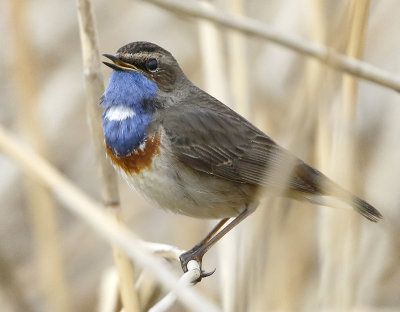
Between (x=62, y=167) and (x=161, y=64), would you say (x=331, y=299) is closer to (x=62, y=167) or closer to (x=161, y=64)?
(x=161, y=64)

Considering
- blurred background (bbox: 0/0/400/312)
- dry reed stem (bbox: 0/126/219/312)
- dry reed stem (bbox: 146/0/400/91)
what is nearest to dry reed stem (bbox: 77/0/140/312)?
dry reed stem (bbox: 0/126/219/312)

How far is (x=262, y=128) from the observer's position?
4.20 m

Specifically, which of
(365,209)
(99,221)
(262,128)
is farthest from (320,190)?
A: (99,221)

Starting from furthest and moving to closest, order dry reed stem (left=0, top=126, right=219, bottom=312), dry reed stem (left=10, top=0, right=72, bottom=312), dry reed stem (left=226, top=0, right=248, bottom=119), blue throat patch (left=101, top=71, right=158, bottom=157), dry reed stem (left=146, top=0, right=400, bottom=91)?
dry reed stem (left=10, top=0, right=72, bottom=312)
dry reed stem (left=226, top=0, right=248, bottom=119)
blue throat patch (left=101, top=71, right=158, bottom=157)
dry reed stem (left=146, top=0, right=400, bottom=91)
dry reed stem (left=0, top=126, right=219, bottom=312)

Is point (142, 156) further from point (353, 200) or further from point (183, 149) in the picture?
point (353, 200)

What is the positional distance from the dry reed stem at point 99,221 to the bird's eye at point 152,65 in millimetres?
873

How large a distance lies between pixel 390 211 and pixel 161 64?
5.07ft

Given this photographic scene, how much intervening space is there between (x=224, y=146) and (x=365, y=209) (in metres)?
0.79

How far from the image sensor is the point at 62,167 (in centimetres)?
516

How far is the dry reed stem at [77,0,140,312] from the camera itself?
2.96 m

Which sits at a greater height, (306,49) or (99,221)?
(306,49)

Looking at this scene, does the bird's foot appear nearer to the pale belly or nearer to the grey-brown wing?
the pale belly

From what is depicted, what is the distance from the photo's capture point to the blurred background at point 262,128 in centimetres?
287

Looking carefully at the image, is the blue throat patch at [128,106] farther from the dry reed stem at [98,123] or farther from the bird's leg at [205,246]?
the bird's leg at [205,246]
